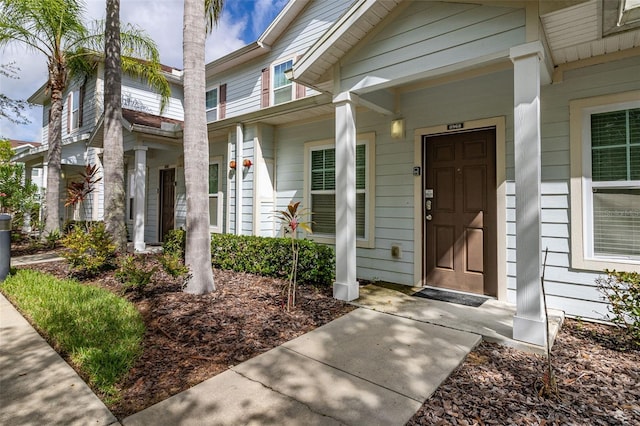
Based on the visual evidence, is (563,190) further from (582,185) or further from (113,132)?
(113,132)

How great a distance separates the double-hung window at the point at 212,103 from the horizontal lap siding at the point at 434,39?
23.3ft

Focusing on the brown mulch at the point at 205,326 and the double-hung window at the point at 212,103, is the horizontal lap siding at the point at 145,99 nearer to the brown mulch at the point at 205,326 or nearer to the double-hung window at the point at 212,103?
the double-hung window at the point at 212,103

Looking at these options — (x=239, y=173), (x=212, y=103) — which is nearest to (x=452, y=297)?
(x=239, y=173)

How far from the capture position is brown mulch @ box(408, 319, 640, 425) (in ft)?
6.56

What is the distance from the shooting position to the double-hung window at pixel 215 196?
7.58m

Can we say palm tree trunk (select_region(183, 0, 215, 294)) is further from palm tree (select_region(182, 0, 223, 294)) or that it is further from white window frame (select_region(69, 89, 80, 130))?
white window frame (select_region(69, 89, 80, 130))

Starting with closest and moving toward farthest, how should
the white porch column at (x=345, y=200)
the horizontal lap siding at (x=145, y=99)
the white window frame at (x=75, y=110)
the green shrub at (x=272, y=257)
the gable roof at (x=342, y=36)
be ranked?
the gable roof at (x=342, y=36) < the white porch column at (x=345, y=200) < the green shrub at (x=272, y=257) < the horizontal lap siding at (x=145, y=99) < the white window frame at (x=75, y=110)

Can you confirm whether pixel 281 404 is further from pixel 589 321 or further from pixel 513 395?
pixel 589 321

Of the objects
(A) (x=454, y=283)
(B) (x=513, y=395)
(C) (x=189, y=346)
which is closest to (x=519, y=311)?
(B) (x=513, y=395)

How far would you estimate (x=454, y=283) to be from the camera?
459 centimetres

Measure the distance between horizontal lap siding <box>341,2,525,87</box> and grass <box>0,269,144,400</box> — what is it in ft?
12.2

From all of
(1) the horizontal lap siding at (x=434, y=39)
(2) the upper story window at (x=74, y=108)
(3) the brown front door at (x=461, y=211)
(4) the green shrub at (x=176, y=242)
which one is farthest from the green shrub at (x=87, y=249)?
(2) the upper story window at (x=74, y=108)

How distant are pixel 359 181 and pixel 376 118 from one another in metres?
1.04

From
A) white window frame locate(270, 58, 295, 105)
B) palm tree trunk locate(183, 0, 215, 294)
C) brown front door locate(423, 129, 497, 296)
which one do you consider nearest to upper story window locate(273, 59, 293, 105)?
white window frame locate(270, 58, 295, 105)
